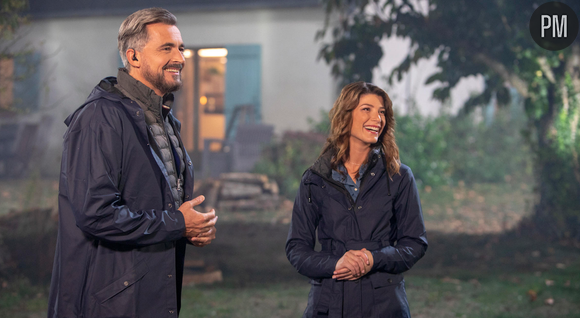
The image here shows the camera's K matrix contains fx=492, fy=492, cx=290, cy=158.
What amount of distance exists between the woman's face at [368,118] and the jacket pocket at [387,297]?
0.61m

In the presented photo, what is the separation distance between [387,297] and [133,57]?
4.76ft

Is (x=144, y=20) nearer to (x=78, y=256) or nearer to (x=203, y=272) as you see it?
(x=78, y=256)

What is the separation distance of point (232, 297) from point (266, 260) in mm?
1528

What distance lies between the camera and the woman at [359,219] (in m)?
2.11

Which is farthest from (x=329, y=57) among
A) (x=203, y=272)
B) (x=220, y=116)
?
(x=220, y=116)

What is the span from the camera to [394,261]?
210cm

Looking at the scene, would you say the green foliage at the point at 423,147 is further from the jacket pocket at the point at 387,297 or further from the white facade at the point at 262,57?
the jacket pocket at the point at 387,297

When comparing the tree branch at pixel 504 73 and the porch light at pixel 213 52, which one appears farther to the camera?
the porch light at pixel 213 52

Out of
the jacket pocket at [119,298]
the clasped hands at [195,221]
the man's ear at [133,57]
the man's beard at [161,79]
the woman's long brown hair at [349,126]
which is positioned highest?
the man's ear at [133,57]

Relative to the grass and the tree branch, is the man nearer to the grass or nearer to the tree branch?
the grass

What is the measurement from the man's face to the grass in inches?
116

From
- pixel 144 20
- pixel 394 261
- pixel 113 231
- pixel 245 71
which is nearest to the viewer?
pixel 113 231

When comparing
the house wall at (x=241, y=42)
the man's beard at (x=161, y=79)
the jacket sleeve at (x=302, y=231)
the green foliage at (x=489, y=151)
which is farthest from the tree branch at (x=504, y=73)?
the man's beard at (x=161, y=79)

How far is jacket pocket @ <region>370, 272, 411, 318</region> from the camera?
209 cm
